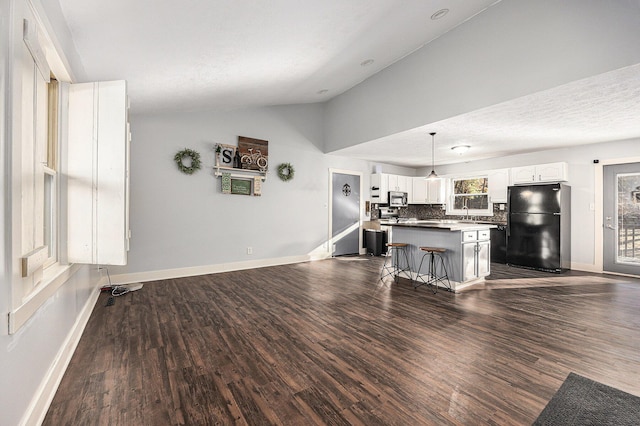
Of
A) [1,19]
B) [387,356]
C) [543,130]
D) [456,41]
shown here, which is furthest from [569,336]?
[1,19]

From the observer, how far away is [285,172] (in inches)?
247

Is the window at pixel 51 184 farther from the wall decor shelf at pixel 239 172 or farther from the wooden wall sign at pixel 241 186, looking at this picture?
the wooden wall sign at pixel 241 186

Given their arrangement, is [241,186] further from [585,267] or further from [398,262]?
[585,267]

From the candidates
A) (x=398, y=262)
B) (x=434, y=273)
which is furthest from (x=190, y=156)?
(x=434, y=273)

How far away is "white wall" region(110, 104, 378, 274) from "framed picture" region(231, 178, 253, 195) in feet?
0.40

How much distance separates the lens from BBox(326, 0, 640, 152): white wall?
2838 millimetres

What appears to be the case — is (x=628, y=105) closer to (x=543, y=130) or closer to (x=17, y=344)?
(x=543, y=130)

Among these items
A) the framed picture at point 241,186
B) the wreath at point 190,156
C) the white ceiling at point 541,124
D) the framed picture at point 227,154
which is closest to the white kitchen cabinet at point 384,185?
the white ceiling at point 541,124

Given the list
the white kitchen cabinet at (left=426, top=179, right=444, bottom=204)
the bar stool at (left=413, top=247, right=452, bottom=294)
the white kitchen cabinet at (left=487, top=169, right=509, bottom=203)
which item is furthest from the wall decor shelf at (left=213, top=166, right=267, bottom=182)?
the white kitchen cabinet at (left=487, top=169, right=509, bottom=203)

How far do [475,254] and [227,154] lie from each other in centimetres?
460

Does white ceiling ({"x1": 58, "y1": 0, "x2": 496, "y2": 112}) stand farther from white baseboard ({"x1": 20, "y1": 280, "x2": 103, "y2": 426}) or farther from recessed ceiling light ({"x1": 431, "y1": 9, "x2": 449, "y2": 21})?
white baseboard ({"x1": 20, "y1": 280, "x2": 103, "y2": 426})

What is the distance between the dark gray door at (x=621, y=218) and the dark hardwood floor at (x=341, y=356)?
5.22 feet

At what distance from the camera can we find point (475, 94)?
3.85 m

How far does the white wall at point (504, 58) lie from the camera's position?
9.31ft
